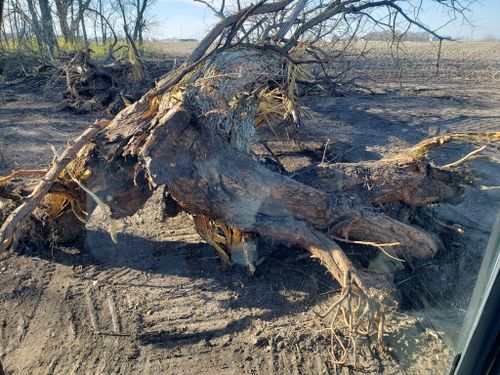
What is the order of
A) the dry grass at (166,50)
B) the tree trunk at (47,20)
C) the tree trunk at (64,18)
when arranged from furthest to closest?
the dry grass at (166,50) < the tree trunk at (64,18) < the tree trunk at (47,20)

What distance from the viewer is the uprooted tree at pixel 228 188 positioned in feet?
10.2

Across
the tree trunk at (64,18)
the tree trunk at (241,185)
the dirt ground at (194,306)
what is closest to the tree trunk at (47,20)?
the tree trunk at (64,18)

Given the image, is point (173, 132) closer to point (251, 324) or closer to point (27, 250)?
point (251, 324)

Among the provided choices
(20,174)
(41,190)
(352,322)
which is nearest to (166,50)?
(20,174)

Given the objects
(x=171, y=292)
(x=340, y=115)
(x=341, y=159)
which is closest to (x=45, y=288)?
(x=171, y=292)

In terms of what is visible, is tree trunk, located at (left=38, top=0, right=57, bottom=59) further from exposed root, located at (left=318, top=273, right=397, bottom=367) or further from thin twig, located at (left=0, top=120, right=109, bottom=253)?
exposed root, located at (left=318, top=273, right=397, bottom=367)

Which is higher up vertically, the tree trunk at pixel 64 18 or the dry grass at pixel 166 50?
the tree trunk at pixel 64 18

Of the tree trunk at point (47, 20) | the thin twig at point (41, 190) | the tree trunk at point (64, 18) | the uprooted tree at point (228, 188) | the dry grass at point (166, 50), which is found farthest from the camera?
the dry grass at point (166, 50)

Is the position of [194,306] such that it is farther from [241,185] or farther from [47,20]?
[47,20]

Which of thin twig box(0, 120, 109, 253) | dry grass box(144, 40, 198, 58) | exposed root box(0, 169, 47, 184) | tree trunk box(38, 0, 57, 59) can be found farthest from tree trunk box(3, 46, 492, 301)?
tree trunk box(38, 0, 57, 59)

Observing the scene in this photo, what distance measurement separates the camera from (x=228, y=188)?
3293 millimetres

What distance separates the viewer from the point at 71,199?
3535 millimetres

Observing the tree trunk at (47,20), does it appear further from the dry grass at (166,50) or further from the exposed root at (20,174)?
the exposed root at (20,174)

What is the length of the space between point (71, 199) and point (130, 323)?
1205mm
